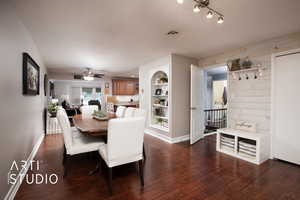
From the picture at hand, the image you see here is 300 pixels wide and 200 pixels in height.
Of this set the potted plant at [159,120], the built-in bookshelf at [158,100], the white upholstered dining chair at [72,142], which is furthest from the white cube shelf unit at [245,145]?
the white upholstered dining chair at [72,142]

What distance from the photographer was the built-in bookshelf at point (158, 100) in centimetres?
450

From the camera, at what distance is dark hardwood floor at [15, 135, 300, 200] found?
1.79 meters

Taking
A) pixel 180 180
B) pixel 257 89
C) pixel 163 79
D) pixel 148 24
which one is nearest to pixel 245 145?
pixel 257 89

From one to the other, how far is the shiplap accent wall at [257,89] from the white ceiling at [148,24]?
22cm

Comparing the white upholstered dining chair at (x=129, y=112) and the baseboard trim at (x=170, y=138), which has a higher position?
the white upholstered dining chair at (x=129, y=112)

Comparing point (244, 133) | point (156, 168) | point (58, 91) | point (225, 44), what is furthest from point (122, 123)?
point (58, 91)

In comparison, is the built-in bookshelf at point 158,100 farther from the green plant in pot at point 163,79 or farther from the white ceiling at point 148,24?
the white ceiling at point 148,24

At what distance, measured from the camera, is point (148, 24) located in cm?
223

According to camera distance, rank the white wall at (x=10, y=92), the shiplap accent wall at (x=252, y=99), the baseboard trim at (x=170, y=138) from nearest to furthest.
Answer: the white wall at (x=10, y=92) → the shiplap accent wall at (x=252, y=99) → the baseboard trim at (x=170, y=138)

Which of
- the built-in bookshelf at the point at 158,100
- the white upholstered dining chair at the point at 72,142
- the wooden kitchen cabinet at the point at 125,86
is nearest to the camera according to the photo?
the white upholstered dining chair at the point at 72,142

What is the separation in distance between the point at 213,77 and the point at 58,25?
6445mm

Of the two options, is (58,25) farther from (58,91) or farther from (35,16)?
(58,91)

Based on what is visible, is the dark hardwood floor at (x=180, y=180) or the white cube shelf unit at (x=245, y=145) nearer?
the dark hardwood floor at (x=180, y=180)

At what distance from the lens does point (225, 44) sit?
3096 millimetres
